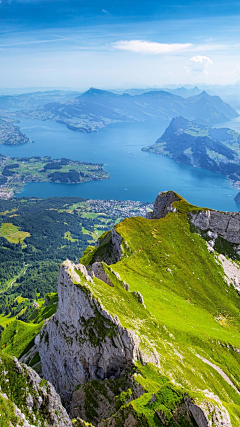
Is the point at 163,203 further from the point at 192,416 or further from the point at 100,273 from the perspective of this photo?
the point at 192,416

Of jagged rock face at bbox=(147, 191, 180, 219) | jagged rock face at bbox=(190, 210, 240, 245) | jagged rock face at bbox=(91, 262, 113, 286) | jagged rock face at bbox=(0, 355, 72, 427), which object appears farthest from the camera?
jagged rock face at bbox=(147, 191, 180, 219)

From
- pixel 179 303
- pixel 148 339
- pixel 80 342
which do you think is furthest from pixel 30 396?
pixel 179 303

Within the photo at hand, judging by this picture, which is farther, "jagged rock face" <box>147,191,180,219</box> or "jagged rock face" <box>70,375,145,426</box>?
"jagged rock face" <box>147,191,180,219</box>

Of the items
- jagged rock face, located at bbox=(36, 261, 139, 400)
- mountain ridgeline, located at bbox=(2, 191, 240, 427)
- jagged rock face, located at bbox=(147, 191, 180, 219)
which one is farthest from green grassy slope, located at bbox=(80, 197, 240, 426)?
jagged rock face, located at bbox=(147, 191, 180, 219)

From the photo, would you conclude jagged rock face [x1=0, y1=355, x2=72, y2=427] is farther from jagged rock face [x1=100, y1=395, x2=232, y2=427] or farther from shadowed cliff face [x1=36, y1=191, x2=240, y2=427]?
jagged rock face [x1=100, y1=395, x2=232, y2=427]

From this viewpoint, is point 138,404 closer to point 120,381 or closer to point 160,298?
point 120,381

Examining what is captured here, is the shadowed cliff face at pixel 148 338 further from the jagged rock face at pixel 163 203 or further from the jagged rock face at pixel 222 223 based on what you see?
the jagged rock face at pixel 163 203
